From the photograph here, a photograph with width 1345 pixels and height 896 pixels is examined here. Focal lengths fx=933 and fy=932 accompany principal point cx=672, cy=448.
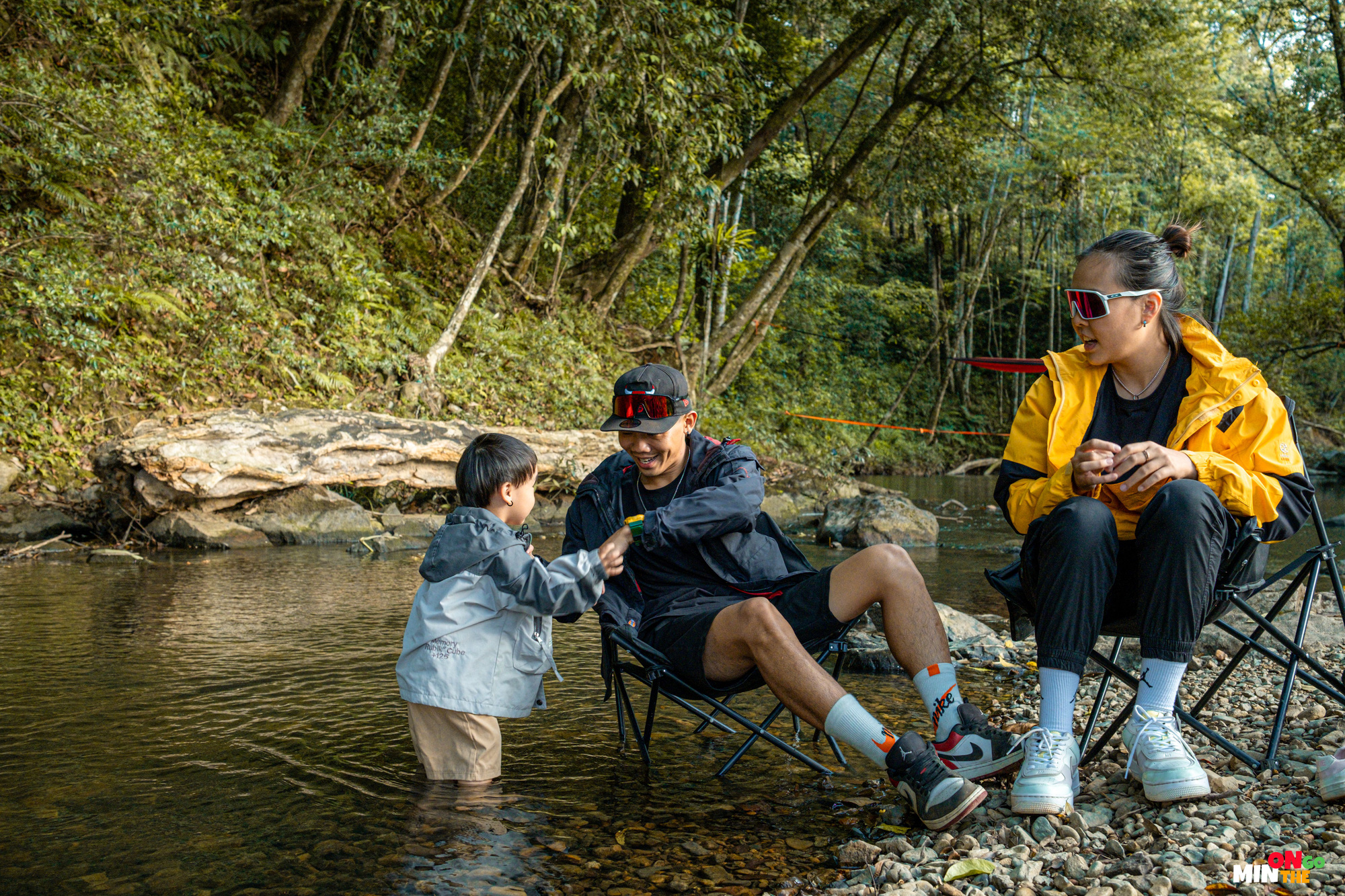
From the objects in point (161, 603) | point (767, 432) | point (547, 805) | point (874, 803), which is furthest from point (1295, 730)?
point (767, 432)

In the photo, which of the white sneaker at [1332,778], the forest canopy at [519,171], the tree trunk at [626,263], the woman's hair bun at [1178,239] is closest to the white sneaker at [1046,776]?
the white sneaker at [1332,778]

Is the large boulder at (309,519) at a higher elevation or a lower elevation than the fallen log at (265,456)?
lower

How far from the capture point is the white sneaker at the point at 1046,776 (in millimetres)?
2277

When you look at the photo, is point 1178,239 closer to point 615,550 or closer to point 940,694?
point 940,694

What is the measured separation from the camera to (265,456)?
8047 millimetres

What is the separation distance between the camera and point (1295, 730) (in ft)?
9.57

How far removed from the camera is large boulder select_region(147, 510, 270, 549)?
7.77 meters

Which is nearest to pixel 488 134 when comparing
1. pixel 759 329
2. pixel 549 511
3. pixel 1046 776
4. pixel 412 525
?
pixel 549 511

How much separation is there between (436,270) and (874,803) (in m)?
11.9

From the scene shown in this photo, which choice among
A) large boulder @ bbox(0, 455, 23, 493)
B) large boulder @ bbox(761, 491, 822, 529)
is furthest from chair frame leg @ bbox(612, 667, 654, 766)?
large boulder @ bbox(761, 491, 822, 529)

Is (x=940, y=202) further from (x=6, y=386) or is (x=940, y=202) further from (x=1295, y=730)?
(x=1295, y=730)

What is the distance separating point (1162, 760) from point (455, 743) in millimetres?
1966

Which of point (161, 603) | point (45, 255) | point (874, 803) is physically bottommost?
point (161, 603)

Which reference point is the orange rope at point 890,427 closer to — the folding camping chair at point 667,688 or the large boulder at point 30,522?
the large boulder at point 30,522
